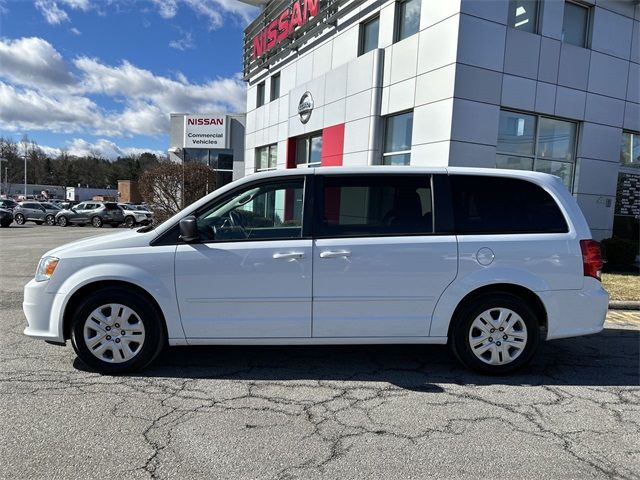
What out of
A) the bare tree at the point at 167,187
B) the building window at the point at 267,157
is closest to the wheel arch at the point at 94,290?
the bare tree at the point at 167,187

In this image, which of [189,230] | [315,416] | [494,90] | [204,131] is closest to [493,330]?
[315,416]

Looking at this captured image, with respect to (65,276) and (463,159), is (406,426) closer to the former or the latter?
(65,276)

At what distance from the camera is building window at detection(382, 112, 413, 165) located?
11.9 metres

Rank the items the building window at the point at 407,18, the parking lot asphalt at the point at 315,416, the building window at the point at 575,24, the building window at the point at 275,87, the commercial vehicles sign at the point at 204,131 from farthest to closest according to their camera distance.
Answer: the commercial vehicles sign at the point at 204,131 < the building window at the point at 275,87 < the building window at the point at 407,18 < the building window at the point at 575,24 < the parking lot asphalt at the point at 315,416

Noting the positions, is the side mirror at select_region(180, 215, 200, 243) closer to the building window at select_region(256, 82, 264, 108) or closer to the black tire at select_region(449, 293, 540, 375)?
the black tire at select_region(449, 293, 540, 375)

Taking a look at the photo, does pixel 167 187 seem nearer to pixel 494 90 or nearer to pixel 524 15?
pixel 494 90

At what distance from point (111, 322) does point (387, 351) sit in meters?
2.70

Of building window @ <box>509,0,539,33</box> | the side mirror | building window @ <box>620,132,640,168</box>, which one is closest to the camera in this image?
the side mirror

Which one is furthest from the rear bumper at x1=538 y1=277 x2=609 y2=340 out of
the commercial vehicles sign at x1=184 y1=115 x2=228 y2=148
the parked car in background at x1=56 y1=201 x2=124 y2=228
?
the parked car in background at x1=56 y1=201 x2=124 y2=228

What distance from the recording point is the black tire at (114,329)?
4.02 m

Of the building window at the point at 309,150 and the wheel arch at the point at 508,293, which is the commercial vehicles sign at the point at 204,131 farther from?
the wheel arch at the point at 508,293

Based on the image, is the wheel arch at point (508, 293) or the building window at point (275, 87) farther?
the building window at point (275, 87)

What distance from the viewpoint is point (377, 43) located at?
1327cm

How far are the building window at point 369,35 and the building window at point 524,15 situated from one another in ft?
12.3
